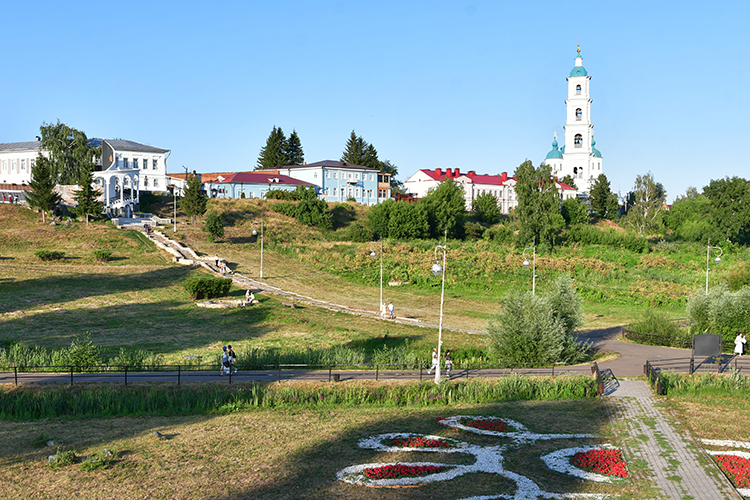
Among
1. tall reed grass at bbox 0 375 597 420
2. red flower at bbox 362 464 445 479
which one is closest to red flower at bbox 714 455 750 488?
tall reed grass at bbox 0 375 597 420

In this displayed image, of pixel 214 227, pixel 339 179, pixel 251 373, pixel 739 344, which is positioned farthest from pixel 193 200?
pixel 739 344

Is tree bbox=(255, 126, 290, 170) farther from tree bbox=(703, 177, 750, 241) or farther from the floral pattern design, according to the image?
the floral pattern design

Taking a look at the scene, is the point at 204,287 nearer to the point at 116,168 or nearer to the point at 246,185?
the point at 116,168

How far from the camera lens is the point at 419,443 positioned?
2064cm

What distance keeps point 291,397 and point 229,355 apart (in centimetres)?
469

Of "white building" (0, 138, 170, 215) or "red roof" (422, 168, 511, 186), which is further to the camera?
"red roof" (422, 168, 511, 186)

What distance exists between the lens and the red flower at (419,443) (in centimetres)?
2058

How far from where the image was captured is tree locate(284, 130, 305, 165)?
127438 mm

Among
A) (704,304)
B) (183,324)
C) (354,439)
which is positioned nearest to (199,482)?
(354,439)

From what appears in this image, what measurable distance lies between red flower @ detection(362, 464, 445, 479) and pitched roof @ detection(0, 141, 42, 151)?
8413 centimetres

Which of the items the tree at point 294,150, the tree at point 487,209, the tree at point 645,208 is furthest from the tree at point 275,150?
the tree at point 645,208

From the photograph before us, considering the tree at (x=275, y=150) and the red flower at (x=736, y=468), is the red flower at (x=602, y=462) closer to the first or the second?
the red flower at (x=736, y=468)

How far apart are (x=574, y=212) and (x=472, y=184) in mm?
24296

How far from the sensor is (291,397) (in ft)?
84.8
